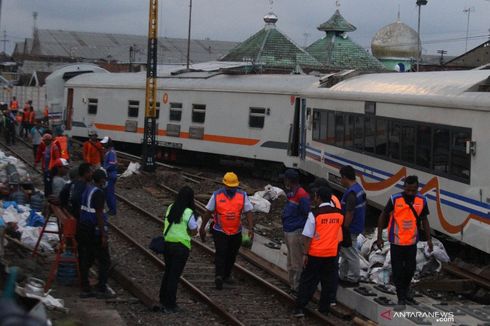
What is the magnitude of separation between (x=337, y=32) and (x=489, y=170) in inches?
1799

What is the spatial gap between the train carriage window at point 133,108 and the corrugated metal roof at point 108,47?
177ft

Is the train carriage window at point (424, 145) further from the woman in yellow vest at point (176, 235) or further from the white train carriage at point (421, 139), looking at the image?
the woman in yellow vest at point (176, 235)

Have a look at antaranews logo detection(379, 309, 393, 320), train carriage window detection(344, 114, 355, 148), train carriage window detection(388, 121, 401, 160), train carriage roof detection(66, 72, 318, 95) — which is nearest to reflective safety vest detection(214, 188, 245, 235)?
antaranews logo detection(379, 309, 393, 320)

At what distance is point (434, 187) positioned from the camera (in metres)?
12.0

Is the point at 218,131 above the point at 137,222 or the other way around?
above

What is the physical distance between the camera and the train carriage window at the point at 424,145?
1245cm

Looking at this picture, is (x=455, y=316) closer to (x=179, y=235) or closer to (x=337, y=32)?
(x=179, y=235)

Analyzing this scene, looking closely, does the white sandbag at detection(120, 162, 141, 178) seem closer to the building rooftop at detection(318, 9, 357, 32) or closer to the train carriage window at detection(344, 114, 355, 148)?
the train carriage window at detection(344, 114, 355, 148)

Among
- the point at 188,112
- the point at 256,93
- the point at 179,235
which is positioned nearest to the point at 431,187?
the point at 179,235

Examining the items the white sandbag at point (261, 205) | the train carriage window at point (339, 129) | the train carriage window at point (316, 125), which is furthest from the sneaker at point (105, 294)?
the train carriage window at point (316, 125)

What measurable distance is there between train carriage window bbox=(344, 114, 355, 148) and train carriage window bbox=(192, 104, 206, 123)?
861 cm

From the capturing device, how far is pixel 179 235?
903 cm

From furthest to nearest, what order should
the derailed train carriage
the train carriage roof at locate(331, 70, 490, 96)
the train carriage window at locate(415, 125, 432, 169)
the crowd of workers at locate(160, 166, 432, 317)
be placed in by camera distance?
the train carriage window at locate(415, 125, 432, 169) < the train carriage roof at locate(331, 70, 490, 96) < the derailed train carriage < the crowd of workers at locate(160, 166, 432, 317)

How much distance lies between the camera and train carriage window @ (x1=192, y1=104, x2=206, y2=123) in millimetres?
24281
